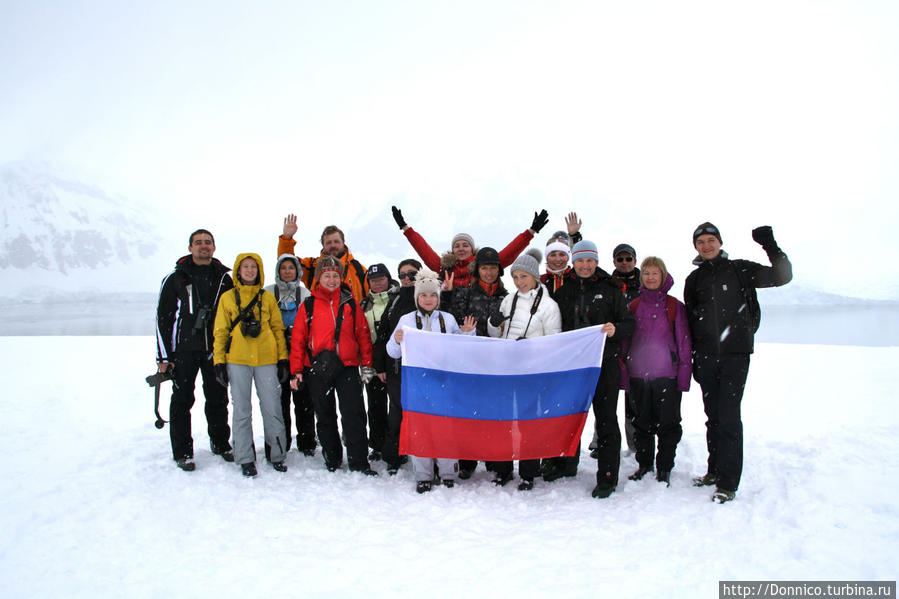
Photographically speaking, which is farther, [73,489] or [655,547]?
[73,489]

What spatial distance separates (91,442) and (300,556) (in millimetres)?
3953

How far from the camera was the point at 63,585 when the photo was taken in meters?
3.01

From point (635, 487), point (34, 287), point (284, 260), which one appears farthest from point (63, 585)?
point (34, 287)

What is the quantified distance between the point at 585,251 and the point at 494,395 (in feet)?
4.98

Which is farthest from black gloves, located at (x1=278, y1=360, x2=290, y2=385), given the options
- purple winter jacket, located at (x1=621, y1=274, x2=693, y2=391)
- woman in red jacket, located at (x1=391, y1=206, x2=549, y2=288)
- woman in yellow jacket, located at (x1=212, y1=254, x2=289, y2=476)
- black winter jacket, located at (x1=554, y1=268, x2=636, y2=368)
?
purple winter jacket, located at (x1=621, y1=274, x2=693, y2=391)

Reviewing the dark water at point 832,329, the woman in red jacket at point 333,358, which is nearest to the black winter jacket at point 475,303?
the woman in red jacket at point 333,358

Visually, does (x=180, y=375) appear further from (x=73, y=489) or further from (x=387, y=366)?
(x=387, y=366)

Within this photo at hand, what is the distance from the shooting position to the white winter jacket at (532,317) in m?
4.51

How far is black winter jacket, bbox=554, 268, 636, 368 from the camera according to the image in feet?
14.3

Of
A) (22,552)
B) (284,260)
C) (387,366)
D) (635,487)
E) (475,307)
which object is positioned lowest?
(635,487)

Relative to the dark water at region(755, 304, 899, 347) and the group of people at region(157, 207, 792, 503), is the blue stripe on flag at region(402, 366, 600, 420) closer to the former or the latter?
the group of people at region(157, 207, 792, 503)

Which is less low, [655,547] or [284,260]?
[284,260]

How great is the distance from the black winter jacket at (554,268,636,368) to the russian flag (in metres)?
0.23

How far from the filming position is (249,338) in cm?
479
